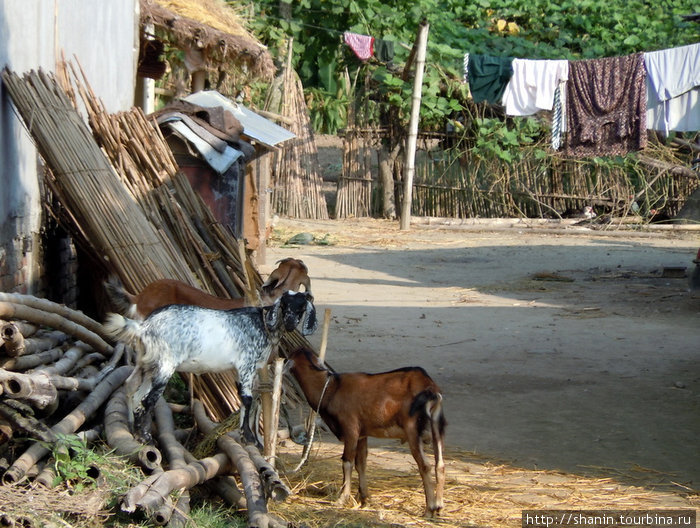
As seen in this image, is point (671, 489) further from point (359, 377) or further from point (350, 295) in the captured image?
point (350, 295)

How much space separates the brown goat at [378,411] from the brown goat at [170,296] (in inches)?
31.5

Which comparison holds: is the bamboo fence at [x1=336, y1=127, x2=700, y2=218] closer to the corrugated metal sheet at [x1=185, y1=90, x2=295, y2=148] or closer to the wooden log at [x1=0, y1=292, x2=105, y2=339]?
the corrugated metal sheet at [x1=185, y1=90, x2=295, y2=148]

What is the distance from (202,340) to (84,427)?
828 mm

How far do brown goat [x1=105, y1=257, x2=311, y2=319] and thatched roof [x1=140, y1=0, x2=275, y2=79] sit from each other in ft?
18.7

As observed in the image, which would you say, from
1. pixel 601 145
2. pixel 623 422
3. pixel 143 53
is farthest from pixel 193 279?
pixel 601 145

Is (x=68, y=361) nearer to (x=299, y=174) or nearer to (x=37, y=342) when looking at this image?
(x=37, y=342)

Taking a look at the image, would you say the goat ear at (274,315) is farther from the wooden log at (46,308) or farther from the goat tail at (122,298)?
the wooden log at (46,308)

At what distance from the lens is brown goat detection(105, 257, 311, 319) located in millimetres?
4902

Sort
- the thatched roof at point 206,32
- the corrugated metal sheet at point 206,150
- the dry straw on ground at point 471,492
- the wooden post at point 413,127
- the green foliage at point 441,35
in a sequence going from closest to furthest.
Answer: the dry straw on ground at point 471,492 → the corrugated metal sheet at point 206,150 → the thatched roof at point 206,32 → the wooden post at point 413,127 → the green foliage at point 441,35

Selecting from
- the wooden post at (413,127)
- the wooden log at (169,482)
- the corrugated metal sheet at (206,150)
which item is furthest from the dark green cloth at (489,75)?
the wooden log at (169,482)

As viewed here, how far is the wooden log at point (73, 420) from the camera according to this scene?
358 centimetres

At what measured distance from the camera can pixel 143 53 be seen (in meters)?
12.0

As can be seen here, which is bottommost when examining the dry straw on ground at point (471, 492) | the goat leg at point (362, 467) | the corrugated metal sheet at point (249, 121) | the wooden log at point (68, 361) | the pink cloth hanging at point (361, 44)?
the dry straw on ground at point (471, 492)

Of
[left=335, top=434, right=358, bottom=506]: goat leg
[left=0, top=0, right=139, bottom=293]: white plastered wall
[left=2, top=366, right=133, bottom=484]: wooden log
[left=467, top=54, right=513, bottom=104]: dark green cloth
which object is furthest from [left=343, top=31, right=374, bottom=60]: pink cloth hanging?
[left=335, top=434, right=358, bottom=506]: goat leg
